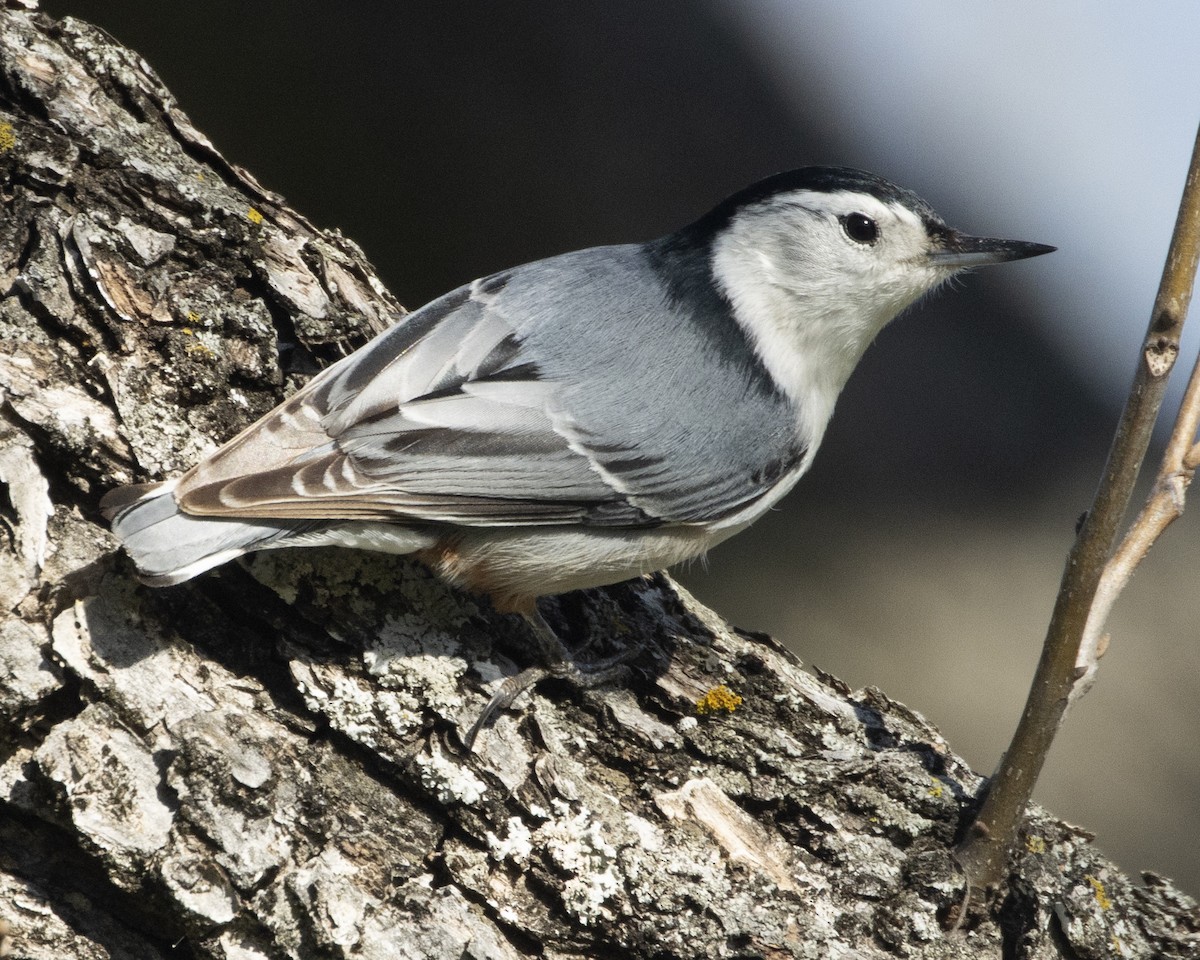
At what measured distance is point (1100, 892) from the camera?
1714mm

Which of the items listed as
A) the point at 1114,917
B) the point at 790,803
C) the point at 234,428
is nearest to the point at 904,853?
the point at 790,803

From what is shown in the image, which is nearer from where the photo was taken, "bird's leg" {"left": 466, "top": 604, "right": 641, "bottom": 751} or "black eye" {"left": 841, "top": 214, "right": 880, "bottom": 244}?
"bird's leg" {"left": 466, "top": 604, "right": 641, "bottom": 751}

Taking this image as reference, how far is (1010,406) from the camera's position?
314 centimetres

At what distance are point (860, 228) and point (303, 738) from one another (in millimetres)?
1321

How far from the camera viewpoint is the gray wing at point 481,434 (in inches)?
65.0

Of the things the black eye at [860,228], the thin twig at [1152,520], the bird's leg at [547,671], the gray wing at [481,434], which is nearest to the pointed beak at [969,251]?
the black eye at [860,228]

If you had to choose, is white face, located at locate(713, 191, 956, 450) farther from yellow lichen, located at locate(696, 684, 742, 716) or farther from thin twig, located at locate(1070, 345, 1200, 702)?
thin twig, located at locate(1070, 345, 1200, 702)

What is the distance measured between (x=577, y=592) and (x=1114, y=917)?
1.02 m

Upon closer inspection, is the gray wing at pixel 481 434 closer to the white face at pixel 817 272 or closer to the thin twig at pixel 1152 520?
the white face at pixel 817 272

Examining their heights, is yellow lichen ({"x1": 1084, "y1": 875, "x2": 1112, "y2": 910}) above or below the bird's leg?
below

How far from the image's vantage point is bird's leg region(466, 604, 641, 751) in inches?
67.7

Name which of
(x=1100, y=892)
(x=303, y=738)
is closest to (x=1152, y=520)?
(x=1100, y=892)

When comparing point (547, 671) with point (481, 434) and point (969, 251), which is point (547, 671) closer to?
point (481, 434)

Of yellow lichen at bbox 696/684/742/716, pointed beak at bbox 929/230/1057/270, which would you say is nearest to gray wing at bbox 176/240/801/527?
yellow lichen at bbox 696/684/742/716
